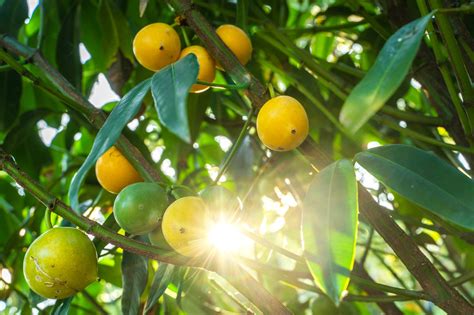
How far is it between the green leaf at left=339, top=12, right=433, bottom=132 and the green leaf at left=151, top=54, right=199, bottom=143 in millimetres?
130

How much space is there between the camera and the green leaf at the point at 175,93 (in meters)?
0.50

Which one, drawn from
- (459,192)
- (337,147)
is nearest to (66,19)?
(337,147)

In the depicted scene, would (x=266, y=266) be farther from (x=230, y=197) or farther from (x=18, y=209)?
(x=18, y=209)

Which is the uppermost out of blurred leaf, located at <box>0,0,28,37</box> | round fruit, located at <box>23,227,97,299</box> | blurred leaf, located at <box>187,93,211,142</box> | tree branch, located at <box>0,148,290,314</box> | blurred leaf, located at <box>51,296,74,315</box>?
blurred leaf, located at <box>187,93,211,142</box>

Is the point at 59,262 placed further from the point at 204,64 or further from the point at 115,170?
the point at 204,64

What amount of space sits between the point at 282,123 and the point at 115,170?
0.28 metres

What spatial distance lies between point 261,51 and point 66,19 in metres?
0.39

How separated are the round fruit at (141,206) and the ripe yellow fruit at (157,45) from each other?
191 millimetres

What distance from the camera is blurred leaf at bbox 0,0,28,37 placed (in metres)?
1.16

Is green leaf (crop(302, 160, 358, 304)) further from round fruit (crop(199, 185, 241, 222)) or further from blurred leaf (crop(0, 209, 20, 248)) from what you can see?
blurred leaf (crop(0, 209, 20, 248))

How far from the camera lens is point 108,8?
1230mm

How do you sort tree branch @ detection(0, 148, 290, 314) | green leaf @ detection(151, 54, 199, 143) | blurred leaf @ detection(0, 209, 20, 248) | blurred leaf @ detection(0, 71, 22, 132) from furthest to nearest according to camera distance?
blurred leaf @ detection(0, 209, 20, 248), blurred leaf @ detection(0, 71, 22, 132), tree branch @ detection(0, 148, 290, 314), green leaf @ detection(151, 54, 199, 143)

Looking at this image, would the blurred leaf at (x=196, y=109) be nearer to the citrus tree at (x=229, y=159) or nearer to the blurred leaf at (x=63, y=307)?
the citrus tree at (x=229, y=159)

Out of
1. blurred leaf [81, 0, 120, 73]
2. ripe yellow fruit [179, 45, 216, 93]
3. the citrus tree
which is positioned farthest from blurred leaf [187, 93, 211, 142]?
ripe yellow fruit [179, 45, 216, 93]
